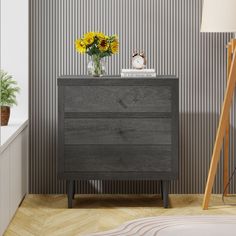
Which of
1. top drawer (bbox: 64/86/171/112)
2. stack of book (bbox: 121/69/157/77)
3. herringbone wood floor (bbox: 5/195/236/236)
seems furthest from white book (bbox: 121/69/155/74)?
herringbone wood floor (bbox: 5/195/236/236)

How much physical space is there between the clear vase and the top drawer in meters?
0.16

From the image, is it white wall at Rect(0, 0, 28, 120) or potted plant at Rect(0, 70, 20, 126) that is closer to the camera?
potted plant at Rect(0, 70, 20, 126)

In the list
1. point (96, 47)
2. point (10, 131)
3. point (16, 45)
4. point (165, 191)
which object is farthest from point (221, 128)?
point (16, 45)

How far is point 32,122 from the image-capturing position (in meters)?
5.16

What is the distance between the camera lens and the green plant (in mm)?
4859

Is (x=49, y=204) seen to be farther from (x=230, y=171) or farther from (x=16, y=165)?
(x=230, y=171)

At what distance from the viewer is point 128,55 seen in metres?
5.18

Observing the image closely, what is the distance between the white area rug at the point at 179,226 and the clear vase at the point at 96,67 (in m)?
1.03

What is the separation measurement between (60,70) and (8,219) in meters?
1.32

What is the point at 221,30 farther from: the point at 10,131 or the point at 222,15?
the point at 10,131

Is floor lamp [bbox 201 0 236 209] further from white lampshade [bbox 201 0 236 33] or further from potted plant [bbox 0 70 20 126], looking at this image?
potted plant [bbox 0 70 20 126]

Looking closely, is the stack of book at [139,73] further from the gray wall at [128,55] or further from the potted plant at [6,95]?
the potted plant at [6,95]

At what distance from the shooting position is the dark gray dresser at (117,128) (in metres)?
4.69

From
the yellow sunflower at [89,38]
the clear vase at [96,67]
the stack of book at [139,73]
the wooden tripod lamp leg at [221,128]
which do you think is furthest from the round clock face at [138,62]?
the wooden tripod lamp leg at [221,128]
